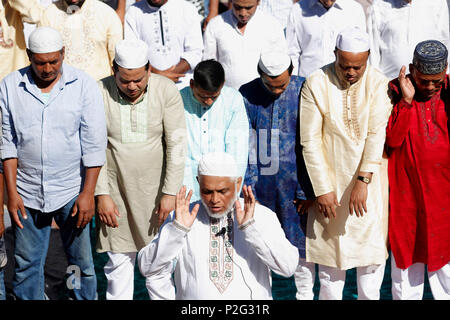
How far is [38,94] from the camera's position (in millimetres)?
5453

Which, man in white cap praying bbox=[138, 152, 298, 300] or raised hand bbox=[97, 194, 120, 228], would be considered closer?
man in white cap praying bbox=[138, 152, 298, 300]

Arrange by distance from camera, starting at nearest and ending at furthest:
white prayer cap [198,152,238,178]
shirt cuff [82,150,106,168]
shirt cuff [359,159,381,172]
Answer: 1. white prayer cap [198,152,238,178]
2. shirt cuff [82,150,106,168]
3. shirt cuff [359,159,381,172]

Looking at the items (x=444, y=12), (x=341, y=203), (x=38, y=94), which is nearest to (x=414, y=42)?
(x=444, y=12)

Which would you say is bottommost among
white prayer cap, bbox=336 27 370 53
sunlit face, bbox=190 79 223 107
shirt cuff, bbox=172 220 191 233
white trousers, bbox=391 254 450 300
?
white trousers, bbox=391 254 450 300

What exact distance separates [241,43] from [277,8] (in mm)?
1160

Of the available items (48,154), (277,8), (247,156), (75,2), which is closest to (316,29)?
(277,8)

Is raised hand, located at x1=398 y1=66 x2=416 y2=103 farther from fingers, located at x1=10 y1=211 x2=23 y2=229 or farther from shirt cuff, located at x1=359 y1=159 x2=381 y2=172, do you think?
fingers, located at x1=10 y1=211 x2=23 y2=229

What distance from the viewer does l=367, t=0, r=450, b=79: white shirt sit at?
6660mm

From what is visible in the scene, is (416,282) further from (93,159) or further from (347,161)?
(93,159)

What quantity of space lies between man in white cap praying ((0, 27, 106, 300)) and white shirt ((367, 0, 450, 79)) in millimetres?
2376

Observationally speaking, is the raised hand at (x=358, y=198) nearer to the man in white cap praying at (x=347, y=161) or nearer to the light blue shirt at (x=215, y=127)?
the man in white cap praying at (x=347, y=161)

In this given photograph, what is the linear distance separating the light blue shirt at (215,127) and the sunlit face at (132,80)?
41cm

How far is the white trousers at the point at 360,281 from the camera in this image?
233 inches

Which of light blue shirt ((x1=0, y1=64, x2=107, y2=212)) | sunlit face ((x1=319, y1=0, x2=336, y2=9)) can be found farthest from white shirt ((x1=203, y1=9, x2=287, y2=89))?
light blue shirt ((x1=0, y1=64, x2=107, y2=212))
